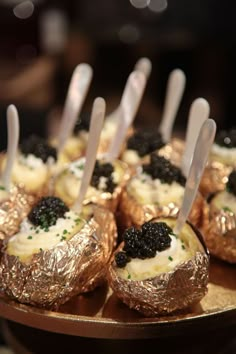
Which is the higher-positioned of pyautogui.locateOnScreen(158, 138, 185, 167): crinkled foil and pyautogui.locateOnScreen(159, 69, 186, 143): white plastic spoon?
pyautogui.locateOnScreen(159, 69, 186, 143): white plastic spoon

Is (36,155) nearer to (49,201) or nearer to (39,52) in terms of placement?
(49,201)

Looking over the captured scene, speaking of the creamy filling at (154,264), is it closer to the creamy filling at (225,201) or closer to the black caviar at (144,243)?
the black caviar at (144,243)

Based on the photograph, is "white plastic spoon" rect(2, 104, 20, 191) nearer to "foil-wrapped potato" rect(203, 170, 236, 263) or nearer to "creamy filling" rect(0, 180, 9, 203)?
"creamy filling" rect(0, 180, 9, 203)

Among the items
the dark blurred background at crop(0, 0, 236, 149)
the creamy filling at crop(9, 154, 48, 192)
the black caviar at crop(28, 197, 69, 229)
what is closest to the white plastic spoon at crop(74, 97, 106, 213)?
the black caviar at crop(28, 197, 69, 229)

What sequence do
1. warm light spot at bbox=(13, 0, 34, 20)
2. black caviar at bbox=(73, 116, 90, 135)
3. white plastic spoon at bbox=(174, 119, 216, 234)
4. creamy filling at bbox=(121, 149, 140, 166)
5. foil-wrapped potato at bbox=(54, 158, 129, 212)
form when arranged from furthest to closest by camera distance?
warm light spot at bbox=(13, 0, 34, 20) < black caviar at bbox=(73, 116, 90, 135) < creamy filling at bbox=(121, 149, 140, 166) < foil-wrapped potato at bbox=(54, 158, 129, 212) < white plastic spoon at bbox=(174, 119, 216, 234)

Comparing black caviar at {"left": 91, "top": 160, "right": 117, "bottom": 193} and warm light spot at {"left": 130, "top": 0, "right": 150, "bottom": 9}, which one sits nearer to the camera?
black caviar at {"left": 91, "top": 160, "right": 117, "bottom": 193}

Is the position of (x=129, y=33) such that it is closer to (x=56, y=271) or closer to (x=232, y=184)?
(x=232, y=184)

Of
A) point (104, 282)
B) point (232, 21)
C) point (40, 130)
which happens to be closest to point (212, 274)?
point (104, 282)
